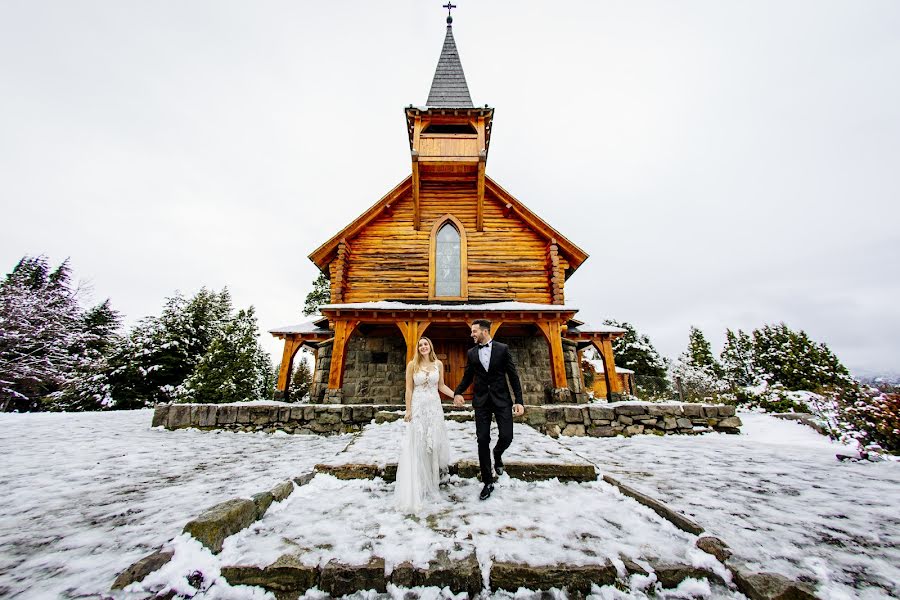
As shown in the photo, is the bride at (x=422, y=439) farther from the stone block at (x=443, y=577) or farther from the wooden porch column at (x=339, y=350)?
the wooden porch column at (x=339, y=350)

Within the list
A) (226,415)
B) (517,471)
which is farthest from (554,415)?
(226,415)

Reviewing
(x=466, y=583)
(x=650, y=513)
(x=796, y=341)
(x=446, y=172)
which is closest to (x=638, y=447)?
(x=650, y=513)

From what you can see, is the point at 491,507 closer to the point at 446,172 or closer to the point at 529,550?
the point at 529,550

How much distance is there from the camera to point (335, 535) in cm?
260

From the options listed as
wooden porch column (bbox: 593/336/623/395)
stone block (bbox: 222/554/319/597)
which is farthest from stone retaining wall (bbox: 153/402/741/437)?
stone block (bbox: 222/554/319/597)

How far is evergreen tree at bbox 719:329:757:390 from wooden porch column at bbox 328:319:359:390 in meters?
48.0

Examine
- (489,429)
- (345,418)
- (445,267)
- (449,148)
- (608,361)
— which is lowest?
(345,418)

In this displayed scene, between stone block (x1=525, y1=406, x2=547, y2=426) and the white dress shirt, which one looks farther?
stone block (x1=525, y1=406, x2=547, y2=426)

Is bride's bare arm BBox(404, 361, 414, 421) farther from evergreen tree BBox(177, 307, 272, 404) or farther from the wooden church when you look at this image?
evergreen tree BBox(177, 307, 272, 404)

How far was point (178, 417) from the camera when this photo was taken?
8.38 meters

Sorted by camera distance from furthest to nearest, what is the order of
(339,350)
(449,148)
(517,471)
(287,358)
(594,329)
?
(594,329), (449,148), (287,358), (339,350), (517,471)

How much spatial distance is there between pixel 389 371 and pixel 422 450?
8.49 m

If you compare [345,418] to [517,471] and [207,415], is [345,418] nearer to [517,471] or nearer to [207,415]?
[207,415]

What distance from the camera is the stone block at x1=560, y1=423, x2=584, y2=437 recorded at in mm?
8078
